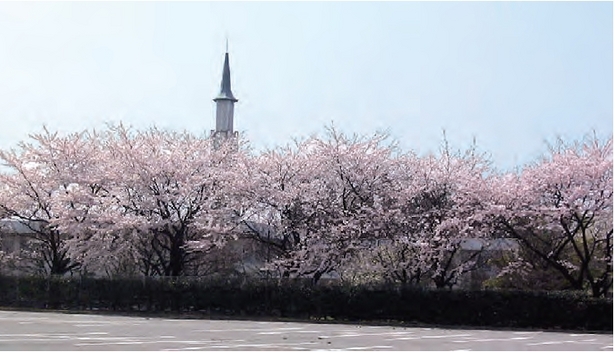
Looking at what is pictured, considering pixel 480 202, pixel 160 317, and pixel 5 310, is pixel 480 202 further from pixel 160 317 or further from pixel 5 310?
pixel 5 310

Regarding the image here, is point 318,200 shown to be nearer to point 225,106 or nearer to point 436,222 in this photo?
point 436,222

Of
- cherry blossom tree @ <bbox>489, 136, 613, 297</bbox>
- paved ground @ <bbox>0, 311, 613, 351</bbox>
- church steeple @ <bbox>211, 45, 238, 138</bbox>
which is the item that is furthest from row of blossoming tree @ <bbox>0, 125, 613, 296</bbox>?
church steeple @ <bbox>211, 45, 238, 138</bbox>

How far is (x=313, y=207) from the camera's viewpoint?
31.3 m

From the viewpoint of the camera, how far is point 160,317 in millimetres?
28734

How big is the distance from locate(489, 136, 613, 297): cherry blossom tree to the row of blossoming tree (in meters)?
0.05

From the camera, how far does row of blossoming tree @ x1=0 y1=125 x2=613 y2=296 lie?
28.0 m

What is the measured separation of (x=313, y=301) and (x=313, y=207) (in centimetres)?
357

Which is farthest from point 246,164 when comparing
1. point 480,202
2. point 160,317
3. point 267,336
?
point 267,336

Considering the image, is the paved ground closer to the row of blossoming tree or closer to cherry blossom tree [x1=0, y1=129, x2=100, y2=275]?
the row of blossoming tree

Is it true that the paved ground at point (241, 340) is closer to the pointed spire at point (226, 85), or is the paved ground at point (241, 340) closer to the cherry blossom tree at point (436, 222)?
the cherry blossom tree at point (436, 222)

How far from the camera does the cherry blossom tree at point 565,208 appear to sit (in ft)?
87.8

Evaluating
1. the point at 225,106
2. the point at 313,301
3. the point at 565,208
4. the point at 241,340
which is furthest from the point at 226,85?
the point at 241,340

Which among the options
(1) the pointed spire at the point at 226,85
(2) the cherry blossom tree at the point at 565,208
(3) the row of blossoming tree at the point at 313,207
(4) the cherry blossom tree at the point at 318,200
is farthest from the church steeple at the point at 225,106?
(2) the cherry blossom tree at the point at 565,208

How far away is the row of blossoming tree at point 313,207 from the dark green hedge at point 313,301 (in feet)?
4.11
